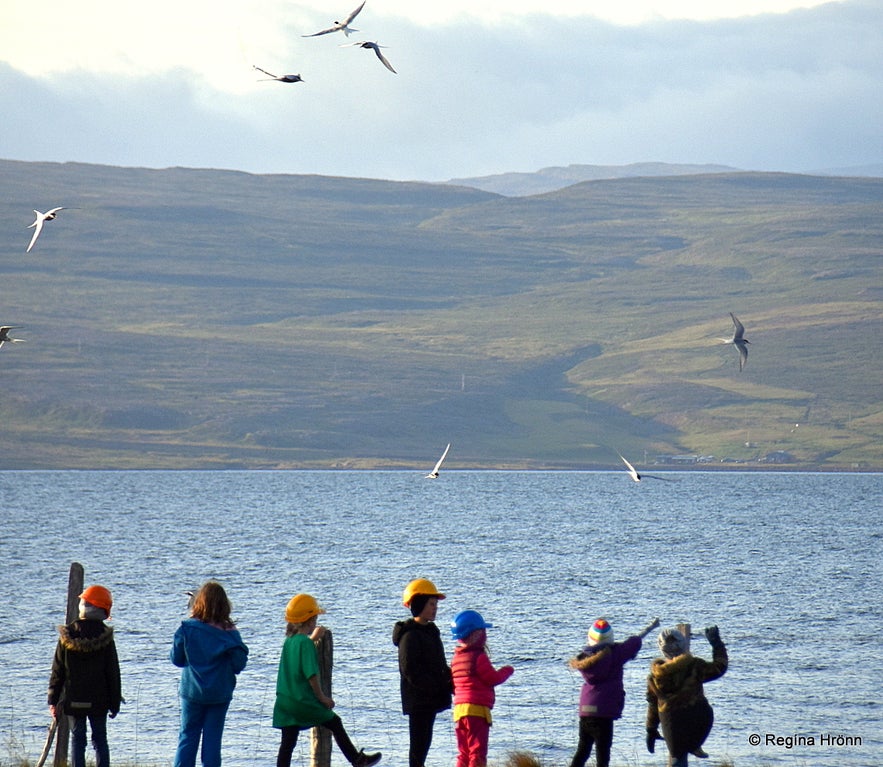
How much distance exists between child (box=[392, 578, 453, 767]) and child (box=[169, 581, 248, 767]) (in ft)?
4.90

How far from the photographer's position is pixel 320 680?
12.8 metres

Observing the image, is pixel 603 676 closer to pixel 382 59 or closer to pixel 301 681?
pixel 301 681

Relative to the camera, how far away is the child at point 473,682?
1280 cm

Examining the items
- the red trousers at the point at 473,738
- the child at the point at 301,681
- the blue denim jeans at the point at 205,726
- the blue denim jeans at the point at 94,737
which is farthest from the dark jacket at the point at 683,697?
the blue denim jeans at the point at 94,737

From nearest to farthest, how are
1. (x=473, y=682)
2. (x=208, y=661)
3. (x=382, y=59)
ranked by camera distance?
(x=208, y=661), (x=473, y=682), (x=382, y=59)

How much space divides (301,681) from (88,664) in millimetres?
2013

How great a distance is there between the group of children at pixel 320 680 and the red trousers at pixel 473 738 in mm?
13

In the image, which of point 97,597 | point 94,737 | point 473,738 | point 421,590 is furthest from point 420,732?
point 97,597

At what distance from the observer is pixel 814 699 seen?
2878 centimetres

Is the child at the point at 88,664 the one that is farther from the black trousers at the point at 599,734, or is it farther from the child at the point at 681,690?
the child at the point at 681,690

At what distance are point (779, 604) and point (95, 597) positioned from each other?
129ft

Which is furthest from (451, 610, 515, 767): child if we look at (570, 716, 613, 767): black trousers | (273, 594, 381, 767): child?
(273, 594, 381, 767): child

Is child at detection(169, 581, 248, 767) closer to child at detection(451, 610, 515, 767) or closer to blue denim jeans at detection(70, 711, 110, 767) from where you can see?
blue denim jeans at detection(70, 711, 110, 767)

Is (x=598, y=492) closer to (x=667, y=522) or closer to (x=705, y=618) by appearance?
(x=667, y=522)
